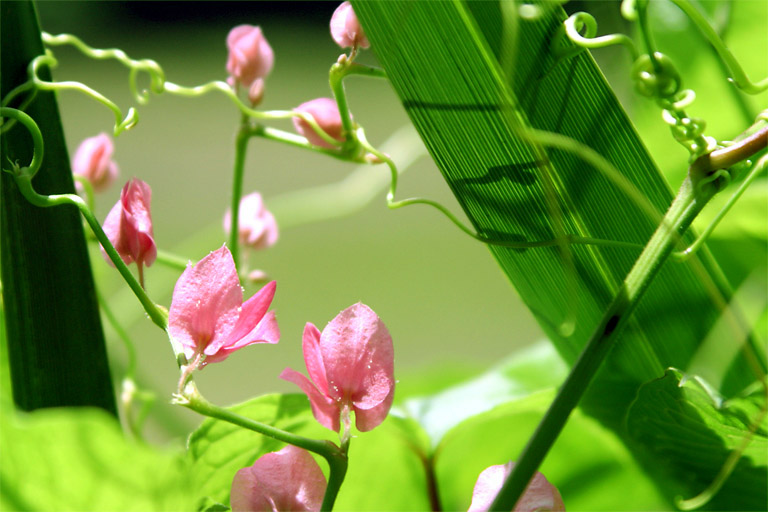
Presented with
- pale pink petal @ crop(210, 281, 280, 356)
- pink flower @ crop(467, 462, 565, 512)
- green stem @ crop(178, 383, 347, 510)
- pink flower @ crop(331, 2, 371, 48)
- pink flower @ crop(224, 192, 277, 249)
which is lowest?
pink flower @ crop(224, 192, 277, 249)

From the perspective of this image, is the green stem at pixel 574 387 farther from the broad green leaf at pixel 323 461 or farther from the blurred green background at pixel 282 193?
the blurred green background at pixel 282 193

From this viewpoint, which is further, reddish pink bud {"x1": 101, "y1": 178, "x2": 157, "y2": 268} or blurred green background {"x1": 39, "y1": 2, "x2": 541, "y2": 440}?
blurred green background {"x1": 39, "y1": 2, "x2": 541, "y2": 440}

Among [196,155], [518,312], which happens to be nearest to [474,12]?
[518,312]

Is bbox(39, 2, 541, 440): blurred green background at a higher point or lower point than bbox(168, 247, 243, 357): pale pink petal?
lower

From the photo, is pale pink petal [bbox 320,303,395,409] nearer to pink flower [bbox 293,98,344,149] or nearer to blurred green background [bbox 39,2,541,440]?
pink flower [bbox 293,98,344,149]

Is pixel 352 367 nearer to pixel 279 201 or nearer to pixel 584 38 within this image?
pixel 584 38

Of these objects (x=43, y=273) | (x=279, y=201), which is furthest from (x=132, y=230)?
(x=279, y=201)

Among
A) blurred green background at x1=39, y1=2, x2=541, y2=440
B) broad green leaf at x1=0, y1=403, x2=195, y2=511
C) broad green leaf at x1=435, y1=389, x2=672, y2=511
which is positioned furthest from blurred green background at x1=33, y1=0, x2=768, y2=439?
broad green leaf at x1=0, y1=403, x2=195, y2=511

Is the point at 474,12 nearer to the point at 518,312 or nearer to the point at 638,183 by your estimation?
the point at 638,183
